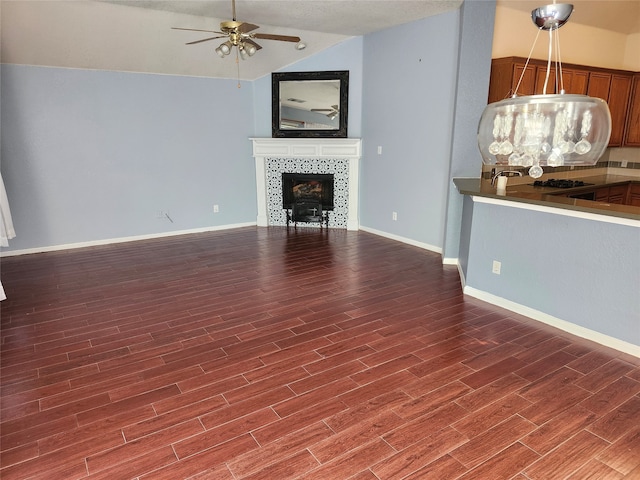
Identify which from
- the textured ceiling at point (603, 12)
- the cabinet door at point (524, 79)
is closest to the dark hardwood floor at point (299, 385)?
the cabinet door at point (524, 79)

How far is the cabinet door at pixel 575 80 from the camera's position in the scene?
4.43 meters

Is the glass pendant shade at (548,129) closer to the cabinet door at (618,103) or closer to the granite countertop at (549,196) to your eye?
the granite countertop at (549,196)

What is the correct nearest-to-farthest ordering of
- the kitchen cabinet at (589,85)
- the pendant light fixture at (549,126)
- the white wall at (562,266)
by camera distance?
the pendant light fixture at (549,126)
the white wall at (562,266)
the kitchen cabinet at (589,85)

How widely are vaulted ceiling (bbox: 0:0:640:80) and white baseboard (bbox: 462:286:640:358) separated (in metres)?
2.93

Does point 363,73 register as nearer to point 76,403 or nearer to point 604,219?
point 604,219

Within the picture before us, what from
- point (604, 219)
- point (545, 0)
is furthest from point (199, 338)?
point (545, 0)

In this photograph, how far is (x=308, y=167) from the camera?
6.23 metres

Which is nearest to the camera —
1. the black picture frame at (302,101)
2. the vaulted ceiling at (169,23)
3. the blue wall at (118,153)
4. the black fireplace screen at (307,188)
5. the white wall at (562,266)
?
the white wall at (562,266)

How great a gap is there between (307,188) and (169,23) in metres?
2.88

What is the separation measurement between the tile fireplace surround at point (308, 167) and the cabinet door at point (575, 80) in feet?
8.48

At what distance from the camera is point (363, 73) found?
568 centimetres

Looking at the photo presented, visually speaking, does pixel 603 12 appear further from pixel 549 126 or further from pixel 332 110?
pixel 549 126

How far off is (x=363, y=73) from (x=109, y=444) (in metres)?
5.24

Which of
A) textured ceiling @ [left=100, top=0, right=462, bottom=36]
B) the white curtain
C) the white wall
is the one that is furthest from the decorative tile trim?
the white curtain
